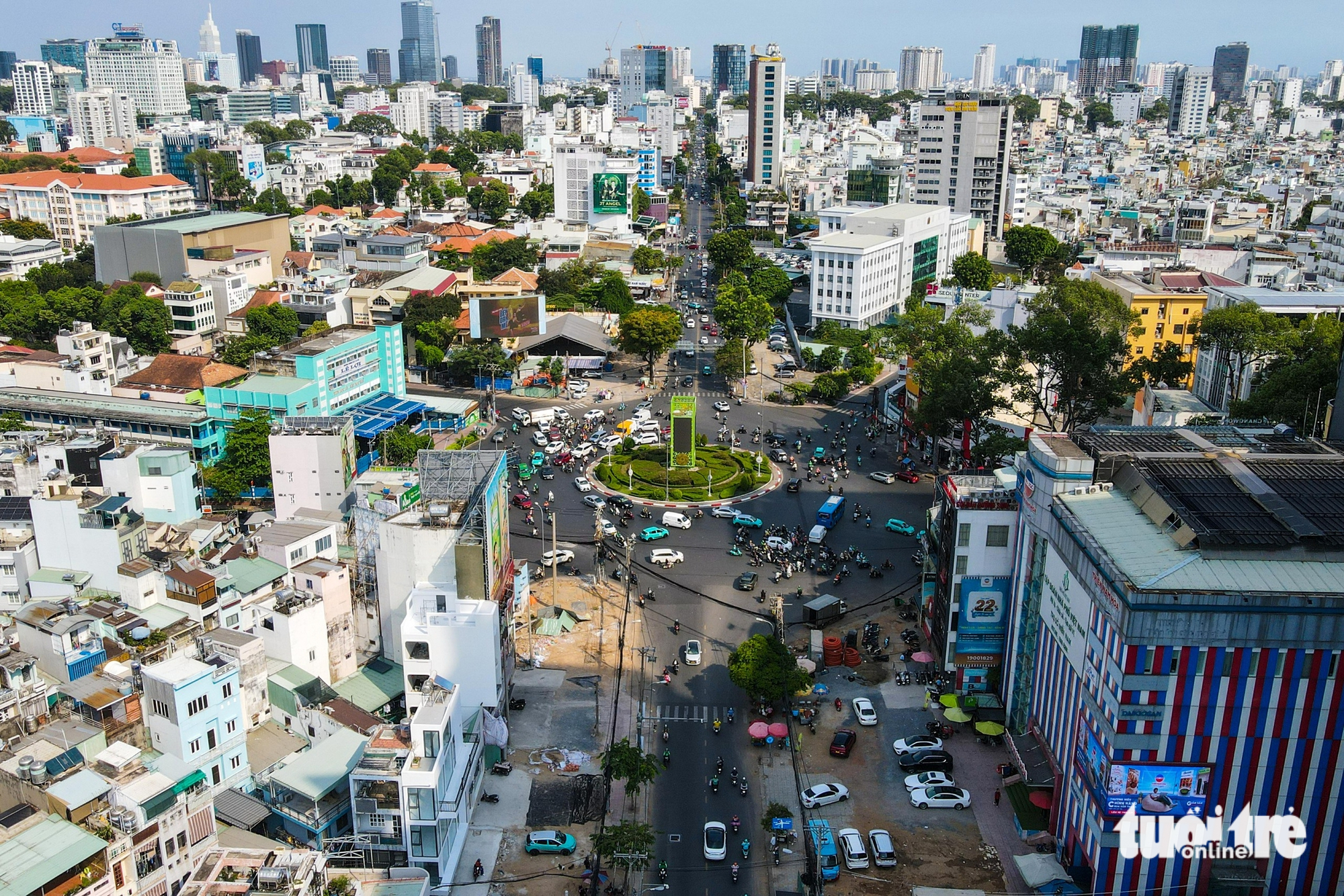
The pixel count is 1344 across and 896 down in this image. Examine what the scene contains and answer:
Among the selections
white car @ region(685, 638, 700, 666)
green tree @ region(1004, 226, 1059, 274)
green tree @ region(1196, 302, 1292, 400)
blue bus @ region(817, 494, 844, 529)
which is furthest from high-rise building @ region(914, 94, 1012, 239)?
white car @ region(685, 638, 700, 666)

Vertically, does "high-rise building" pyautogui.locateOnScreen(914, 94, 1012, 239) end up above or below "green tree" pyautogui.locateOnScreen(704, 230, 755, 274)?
above

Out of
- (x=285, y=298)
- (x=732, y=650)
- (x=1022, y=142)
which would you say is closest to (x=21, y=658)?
(x=732, y=650)

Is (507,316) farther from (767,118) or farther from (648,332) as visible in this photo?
(767,118)

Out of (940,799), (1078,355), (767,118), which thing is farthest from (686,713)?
(767,118)

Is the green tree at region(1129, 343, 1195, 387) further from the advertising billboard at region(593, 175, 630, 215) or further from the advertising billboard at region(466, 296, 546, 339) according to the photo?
the advertising billboard at region(593, 175, 630, 215)

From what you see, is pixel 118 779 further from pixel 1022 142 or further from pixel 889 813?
pixel 1022 142

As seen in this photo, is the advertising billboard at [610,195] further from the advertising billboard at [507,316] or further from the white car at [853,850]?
the white car at [853,850]
